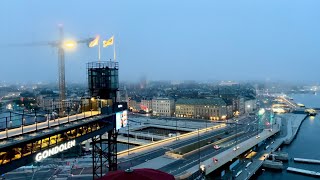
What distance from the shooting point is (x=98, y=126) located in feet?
73.4

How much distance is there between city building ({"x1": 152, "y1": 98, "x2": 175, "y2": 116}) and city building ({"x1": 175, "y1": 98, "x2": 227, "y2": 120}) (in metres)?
3.29

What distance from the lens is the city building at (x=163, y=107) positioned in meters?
109

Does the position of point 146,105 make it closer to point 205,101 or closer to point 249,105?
point 205,101

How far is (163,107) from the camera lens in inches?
4328

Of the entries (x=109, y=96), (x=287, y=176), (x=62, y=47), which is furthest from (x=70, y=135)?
(x=62, y=47)

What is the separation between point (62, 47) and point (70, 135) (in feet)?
176

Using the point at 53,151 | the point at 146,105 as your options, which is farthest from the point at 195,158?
the point at 146,105

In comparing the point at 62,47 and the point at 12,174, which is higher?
the point at 62,47

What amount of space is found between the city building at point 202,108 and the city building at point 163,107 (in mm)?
3286

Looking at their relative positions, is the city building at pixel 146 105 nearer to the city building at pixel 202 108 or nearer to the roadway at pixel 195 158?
the city building at pixel 202 108

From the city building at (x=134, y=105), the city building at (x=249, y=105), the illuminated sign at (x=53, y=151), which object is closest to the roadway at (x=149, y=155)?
the illuminated sign at (x=53, y=151)

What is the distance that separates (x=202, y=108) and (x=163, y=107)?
16.0 m

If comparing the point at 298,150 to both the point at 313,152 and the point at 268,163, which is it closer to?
the point at 313,152

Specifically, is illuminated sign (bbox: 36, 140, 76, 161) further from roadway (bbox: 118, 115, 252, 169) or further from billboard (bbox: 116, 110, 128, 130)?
roadway (bbox: 118, 115, 252, 169)
